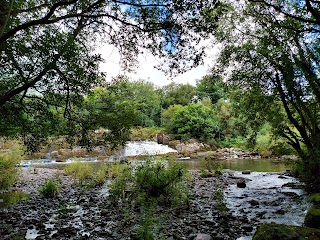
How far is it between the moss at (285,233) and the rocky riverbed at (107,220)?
1.15 meters

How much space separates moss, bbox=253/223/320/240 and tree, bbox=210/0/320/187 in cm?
506

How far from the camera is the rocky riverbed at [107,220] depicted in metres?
5.92

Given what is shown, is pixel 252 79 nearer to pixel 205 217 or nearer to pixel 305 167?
pixel 305 167

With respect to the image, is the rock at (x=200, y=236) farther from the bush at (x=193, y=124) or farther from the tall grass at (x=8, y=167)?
the bush at (x=193, y=124)

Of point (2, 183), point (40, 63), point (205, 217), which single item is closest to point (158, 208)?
point (205, 217)

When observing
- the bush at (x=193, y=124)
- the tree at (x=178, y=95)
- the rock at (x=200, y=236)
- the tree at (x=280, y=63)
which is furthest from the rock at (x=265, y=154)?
the tree at (x=178, y=95)

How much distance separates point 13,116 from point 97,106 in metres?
2.00

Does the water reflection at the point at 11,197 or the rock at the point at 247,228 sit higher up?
the rock at the point at 247,228

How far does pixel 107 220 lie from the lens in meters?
7.05

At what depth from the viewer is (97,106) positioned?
7215 mm

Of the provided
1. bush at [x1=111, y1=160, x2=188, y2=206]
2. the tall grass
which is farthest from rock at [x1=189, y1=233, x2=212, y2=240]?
the tall grass

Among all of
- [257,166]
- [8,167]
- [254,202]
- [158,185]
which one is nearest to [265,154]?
[257,166]

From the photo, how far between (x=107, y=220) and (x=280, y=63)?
7868mm

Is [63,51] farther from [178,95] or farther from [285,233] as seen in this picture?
[178,95]
